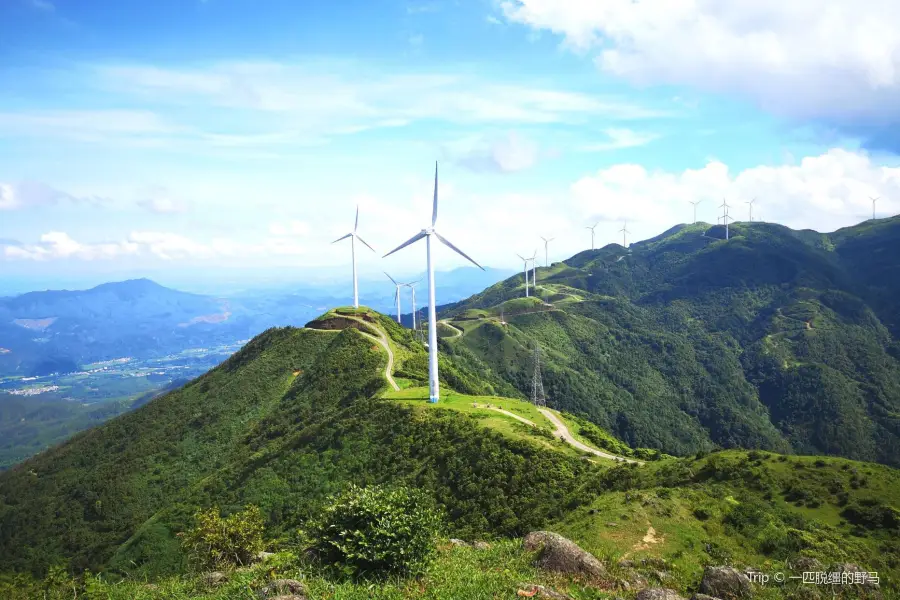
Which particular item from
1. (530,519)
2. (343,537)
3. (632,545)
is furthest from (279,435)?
(343,537)

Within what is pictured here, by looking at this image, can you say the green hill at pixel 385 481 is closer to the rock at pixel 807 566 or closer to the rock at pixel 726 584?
the rock at pixel 726 584

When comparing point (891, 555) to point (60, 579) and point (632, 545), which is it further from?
point (60, 579)

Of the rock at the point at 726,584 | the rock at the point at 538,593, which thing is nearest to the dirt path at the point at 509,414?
the rock at the point at 726,584

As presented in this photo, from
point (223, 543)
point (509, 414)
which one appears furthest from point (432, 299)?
point (223, 543)

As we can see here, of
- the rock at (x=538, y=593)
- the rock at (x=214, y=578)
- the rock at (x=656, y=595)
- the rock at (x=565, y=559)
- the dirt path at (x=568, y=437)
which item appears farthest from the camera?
the dirt path at (x=568, y=437)

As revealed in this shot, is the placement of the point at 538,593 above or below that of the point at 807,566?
above

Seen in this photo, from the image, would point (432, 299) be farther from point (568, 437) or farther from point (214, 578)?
point (214, 578)
